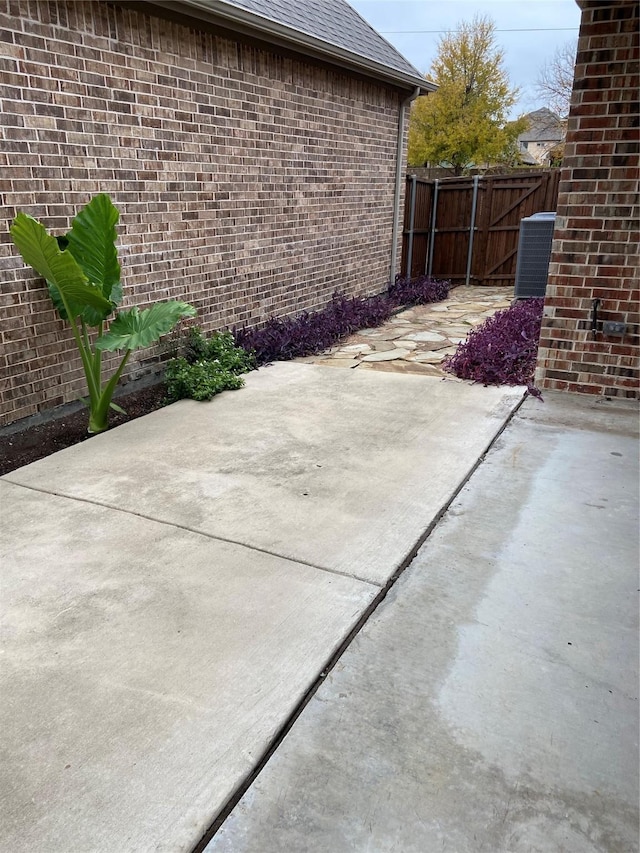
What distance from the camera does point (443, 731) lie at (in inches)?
78.6

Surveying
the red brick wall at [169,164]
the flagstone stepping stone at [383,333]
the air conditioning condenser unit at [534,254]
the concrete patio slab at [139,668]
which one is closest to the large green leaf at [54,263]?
the red brick wall at [169,164]

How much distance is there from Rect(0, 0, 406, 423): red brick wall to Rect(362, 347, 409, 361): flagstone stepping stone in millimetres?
1409

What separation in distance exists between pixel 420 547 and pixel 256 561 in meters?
0.77

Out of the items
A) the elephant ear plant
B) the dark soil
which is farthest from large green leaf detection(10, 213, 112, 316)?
the dark soil

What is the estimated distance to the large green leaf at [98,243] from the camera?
434 cm

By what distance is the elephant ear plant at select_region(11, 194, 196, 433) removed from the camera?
4094mm

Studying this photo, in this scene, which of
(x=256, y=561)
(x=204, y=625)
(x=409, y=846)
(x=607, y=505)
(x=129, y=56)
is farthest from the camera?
(x=129, y=56)

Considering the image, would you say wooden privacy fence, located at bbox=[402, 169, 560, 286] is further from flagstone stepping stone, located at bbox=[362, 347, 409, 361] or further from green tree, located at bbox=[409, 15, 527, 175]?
green tree, located at bbox=[409, 15, 527, 175]

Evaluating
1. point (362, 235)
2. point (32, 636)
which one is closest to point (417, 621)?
point (32, 636)

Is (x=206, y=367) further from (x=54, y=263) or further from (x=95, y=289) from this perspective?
(x=54, y=263)

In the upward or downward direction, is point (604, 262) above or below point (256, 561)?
above

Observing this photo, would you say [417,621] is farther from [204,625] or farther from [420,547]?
[204,625]

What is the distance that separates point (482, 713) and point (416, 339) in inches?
242

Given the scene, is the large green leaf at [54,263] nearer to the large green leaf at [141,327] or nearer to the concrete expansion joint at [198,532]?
the large green leaf at [141,327]
